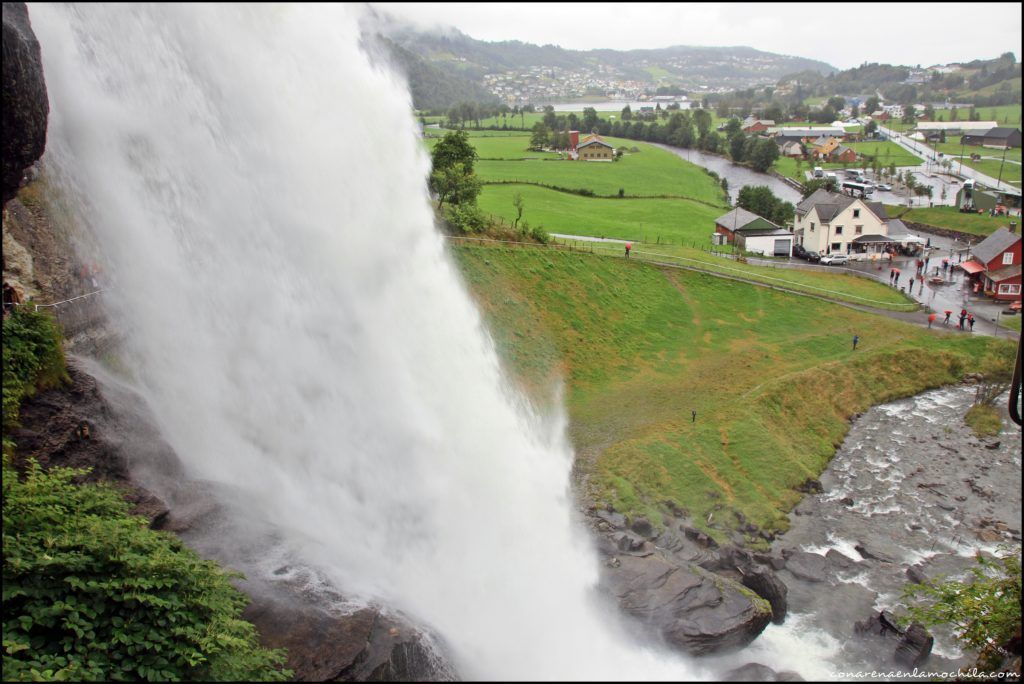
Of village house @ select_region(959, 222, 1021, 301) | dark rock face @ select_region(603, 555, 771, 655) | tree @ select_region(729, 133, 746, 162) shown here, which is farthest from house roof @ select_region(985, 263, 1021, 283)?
tree @ select_region(729, 133, 746, 162)

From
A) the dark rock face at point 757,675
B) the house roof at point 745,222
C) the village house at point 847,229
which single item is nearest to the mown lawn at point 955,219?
the village house at point 847,229

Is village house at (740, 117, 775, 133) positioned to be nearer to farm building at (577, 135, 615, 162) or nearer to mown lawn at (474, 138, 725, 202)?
farm building at (577, 135, 615, 162)

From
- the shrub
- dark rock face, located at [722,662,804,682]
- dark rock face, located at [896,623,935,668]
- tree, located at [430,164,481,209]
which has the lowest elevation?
dark rock face, located at [896,623,935,668]

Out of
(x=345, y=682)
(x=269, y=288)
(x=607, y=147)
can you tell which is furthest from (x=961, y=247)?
(x=345, y=682)

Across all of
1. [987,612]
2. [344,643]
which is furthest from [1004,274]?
[344,643]

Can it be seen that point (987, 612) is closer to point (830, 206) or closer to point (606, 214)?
point (830, 206)

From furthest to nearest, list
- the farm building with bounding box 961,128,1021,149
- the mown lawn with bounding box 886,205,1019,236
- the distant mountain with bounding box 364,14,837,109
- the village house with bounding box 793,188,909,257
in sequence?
1. the farm building with bounding box 961,128,1021,149
2. the mown lawn with bounding box 886,205,1019,236
3. the village house with bounding box 793,188,909,257
4. the distant mountain with bounding box 364,14,837,109
